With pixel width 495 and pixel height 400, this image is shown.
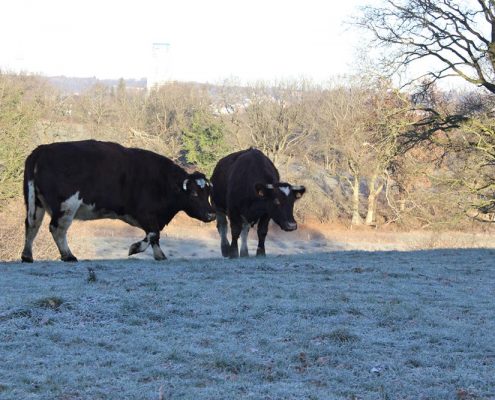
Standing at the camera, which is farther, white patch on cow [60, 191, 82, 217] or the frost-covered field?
white patch on cow [60, 191, 82, 217]

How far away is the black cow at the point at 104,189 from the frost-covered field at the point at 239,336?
219cm

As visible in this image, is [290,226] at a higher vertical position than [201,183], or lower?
lower

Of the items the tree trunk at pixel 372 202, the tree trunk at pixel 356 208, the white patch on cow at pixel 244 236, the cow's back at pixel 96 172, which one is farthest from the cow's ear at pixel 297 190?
the tree trunk at pixel 356 208

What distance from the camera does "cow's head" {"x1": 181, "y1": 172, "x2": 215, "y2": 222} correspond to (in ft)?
53.6

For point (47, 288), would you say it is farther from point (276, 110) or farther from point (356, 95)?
point (276, 110)

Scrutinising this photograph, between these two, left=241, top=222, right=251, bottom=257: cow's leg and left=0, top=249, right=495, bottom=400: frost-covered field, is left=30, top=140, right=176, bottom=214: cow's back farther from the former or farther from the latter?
left=241, top=222, right=251, bottom=257: cow's leg

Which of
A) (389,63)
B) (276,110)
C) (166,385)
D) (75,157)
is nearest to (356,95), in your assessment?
(276,110)

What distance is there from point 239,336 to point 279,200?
8.73 m

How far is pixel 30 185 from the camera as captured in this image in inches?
562

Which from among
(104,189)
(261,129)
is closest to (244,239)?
(104,189)

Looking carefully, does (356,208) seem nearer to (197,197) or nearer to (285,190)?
(285,190)

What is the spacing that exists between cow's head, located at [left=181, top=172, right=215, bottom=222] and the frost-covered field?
165 inches

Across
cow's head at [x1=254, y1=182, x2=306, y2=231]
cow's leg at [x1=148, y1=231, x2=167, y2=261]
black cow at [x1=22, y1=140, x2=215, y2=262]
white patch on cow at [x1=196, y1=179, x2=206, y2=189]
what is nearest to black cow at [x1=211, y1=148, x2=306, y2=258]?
cow's head at [x1=254, y1=182, x2=306, y2=231]

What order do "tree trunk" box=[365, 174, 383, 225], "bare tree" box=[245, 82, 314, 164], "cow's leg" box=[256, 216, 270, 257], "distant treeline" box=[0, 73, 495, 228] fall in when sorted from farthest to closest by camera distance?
1. "bare tree" box=[245, 82, 314, 164]
2. "tree trunk" box=[365, 174, 383, 225]
3. "distant treeline" box=[0, 73, 495, 228]
4. "cow's leg" box=[256, 216, 270, 257]
